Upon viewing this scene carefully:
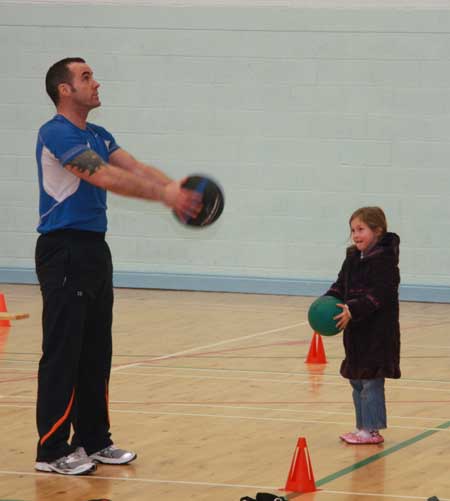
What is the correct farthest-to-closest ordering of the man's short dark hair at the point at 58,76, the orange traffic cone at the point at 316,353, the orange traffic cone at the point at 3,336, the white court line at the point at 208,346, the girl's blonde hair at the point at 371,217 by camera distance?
the orange traffic cone at the point at 3,336 → the orange traffic cone at the point at 316,353 → the white court line at the point at 208,346 → the girl's blonde hair at the point at 371,217 → the man's short dark hair at the point at 58,76

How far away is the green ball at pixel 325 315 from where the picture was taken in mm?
6895

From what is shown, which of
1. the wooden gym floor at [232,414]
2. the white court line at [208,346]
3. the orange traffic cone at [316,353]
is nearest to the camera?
the wooden gym floor at [232,414]

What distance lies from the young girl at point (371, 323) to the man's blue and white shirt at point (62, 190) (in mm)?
1600

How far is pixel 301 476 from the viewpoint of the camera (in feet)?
18.3

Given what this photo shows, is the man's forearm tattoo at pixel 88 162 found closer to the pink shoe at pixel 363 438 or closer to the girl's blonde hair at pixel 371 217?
the girl's blonde hair at pixel 371 217

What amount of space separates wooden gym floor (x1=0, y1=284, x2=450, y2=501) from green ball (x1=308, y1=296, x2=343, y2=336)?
Answer: 60 centimetres

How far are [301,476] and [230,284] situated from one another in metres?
9.70

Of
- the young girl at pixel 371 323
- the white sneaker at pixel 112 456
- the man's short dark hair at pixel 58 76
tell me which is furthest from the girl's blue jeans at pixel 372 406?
the man's short dark hair at pixel 58 76

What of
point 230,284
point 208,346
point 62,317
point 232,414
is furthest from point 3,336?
point 62,317

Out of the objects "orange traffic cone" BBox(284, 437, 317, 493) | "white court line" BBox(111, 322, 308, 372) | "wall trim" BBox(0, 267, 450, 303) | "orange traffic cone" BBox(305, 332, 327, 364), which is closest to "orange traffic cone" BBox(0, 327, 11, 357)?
"white court line" BBox(111, 322, 308, 372)

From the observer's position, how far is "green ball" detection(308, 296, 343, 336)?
6.89 metres

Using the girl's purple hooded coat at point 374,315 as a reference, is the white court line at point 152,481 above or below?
below

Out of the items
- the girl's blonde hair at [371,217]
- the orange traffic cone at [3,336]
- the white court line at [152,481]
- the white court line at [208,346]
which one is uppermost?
the girl's blonde hair at [371,217]

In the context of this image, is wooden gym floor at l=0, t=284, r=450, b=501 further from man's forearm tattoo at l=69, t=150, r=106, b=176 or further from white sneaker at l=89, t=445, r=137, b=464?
man's forearm tattoo at l=69, t=150, r=106, b=176
